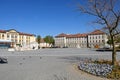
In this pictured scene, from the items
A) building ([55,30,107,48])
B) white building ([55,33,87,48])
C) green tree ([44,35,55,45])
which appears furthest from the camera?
white building ([55,33,87,48])

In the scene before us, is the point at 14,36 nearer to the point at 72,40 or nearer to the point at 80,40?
the point at 72,40

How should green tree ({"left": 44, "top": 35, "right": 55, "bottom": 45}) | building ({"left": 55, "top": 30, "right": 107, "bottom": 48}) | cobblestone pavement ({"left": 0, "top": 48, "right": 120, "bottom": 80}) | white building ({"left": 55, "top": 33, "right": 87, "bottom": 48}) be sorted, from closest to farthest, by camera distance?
cobblestone pavement ({"left": 0, "top": 48, "right": 120, "bottom": 80}) < green tree ({"left": 44, "top": 35, "right": 55, "bottom": 45}) < building ({"left": 55, "top": 30, "right": 107, "bottom": 48}) < white building ({"left": 55, "top": 33, "right": 87, "bottom": 48})

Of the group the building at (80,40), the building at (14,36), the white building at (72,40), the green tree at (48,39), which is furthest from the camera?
the white building at (72,40)

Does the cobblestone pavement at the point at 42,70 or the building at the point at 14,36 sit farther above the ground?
the building at the point at 14,36

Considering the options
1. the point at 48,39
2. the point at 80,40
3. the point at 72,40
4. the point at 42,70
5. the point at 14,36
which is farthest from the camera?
the point at 72,40

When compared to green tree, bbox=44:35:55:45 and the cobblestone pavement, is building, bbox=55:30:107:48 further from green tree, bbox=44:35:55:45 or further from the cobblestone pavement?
the cobblestone pavement

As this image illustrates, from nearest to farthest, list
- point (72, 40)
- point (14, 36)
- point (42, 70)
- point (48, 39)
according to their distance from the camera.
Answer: point (42, 70) < point (14, 36) < point (48, 39) < point (72, 40)

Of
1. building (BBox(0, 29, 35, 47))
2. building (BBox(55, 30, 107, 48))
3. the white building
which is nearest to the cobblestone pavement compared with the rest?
building (BBox(0, 29, 35, 47))

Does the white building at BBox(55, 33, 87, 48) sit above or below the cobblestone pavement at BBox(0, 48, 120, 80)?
above

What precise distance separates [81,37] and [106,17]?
434 ft

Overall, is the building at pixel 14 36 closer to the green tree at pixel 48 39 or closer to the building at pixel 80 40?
the green tree at pixel 48 39

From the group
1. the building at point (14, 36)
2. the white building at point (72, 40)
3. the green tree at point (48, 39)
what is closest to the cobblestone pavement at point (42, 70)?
the building at point (14, 36)

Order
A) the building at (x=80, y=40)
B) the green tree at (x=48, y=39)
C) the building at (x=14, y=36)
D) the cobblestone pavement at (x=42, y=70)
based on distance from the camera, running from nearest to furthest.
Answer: the cobblestone pavement at (x=42, y=70) → the building at (x=14, y=36) → the green tree at (x=48, y=39) → the building at (x=80, y=40)

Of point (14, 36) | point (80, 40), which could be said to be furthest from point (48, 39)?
point (80, 40)
